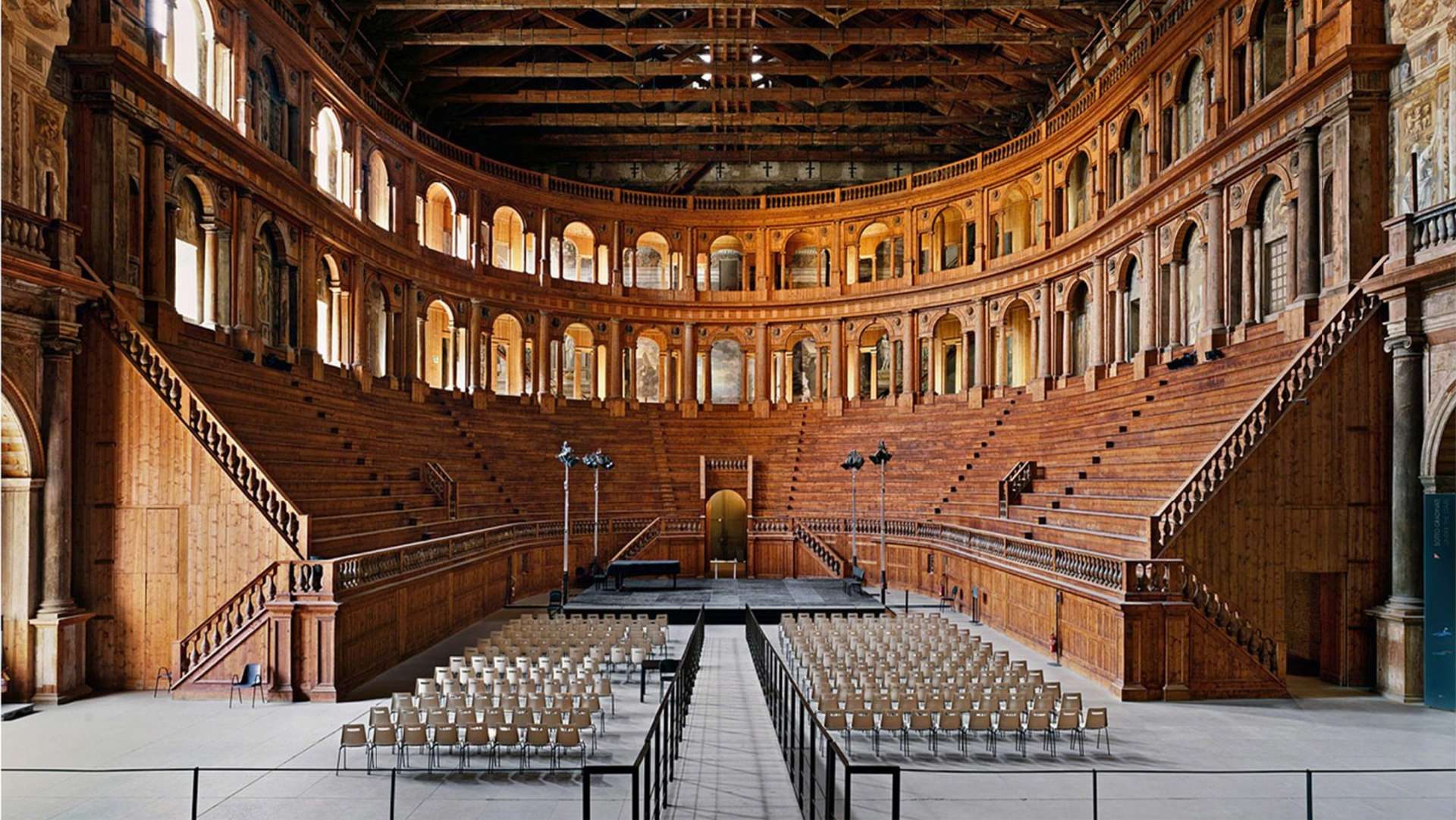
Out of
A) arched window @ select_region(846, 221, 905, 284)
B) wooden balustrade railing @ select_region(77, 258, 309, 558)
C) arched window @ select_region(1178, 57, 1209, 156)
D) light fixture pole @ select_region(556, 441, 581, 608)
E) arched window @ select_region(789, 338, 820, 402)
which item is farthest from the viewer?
arched window @ select_region(789, 338, 820, 402)

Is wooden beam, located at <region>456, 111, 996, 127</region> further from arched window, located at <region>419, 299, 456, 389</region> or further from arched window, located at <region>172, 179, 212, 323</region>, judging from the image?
arched window, located at <region>172, 179, 212, 323</region>

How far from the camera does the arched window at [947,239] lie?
35.2m

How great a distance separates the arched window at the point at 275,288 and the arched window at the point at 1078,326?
81.1 ft

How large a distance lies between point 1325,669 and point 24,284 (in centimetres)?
2284

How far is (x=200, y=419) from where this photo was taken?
1508 centimetres

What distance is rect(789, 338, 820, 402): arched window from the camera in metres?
40.8

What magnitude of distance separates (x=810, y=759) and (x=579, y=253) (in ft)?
105

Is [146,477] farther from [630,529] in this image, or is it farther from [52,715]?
[630,529]

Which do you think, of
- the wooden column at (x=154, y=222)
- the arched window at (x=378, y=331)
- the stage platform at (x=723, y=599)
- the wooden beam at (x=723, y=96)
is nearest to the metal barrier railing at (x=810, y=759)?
the stage platform at (x=723, y=599)

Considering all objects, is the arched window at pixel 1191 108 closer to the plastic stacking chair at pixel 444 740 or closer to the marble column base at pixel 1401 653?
the marble column base at pixel 1401 653

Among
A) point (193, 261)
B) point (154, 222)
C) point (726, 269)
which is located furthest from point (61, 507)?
point (726, 269)

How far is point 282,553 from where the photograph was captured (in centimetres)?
1484

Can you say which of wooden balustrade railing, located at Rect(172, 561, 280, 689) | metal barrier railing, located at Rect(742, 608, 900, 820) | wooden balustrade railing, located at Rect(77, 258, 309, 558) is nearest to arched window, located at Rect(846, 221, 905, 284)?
metal barrier railing, located at Rect(742, 608, 900, 820)

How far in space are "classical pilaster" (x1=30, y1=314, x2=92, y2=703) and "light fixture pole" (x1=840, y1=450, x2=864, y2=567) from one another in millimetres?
18308
